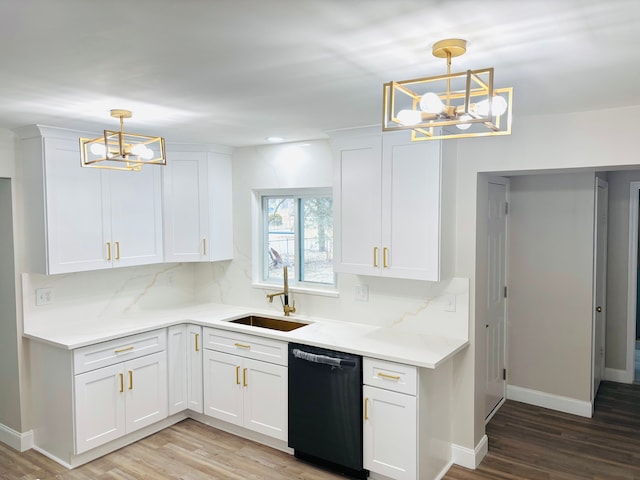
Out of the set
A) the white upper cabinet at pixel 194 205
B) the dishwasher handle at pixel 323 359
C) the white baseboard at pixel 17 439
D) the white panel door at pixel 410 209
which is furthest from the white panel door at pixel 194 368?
the white panel door at pixel 410 209

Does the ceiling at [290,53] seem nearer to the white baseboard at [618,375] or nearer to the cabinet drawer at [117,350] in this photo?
the cabinet drawer at [117,350]

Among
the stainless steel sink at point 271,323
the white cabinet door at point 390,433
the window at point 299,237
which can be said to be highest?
the window at point 299,237

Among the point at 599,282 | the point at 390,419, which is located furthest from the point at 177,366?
the point at 599,282

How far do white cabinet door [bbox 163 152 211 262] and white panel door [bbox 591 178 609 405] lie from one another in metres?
3.34

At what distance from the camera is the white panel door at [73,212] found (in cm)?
346

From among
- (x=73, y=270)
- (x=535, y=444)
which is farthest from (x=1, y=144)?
(x=535, y=444)

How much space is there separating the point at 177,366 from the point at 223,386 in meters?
0.45

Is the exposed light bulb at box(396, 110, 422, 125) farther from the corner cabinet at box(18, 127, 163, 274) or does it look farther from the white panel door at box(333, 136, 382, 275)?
the corner cabinet at box(18, 127, 163, 274)

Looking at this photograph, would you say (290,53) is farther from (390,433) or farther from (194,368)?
(194,368)

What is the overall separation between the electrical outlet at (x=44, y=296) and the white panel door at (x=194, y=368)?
1067mm

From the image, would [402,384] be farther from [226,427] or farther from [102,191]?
[102,191]

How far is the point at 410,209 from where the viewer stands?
10.7 ft

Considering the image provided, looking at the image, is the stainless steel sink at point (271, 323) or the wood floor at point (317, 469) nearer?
the wood floor at point (317, 469)

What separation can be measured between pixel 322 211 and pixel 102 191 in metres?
1.77
